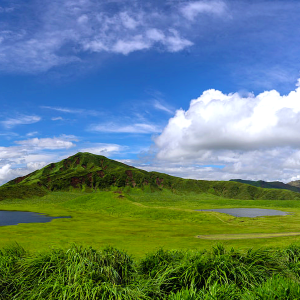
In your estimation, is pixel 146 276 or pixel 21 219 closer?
pixel 146 276

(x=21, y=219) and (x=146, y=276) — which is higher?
(x=146, y=276)

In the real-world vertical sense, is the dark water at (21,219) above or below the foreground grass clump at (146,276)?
below

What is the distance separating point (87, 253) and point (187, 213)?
124 metres

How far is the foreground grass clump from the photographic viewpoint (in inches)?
572

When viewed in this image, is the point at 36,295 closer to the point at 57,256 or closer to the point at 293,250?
the point at 57,256

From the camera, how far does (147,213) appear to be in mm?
143750

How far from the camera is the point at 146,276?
19.8m

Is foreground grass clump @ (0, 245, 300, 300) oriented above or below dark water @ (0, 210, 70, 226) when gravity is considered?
above

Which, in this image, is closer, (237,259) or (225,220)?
(237,259)

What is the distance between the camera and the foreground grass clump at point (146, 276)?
14539 millimetres

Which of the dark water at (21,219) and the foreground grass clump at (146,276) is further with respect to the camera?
the dark water at (21,219)

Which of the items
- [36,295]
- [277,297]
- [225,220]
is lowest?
[225,220]

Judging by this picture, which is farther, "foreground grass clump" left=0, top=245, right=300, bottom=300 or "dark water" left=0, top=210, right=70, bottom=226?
"dark water" left=0, top=210, right=70, bottom=226

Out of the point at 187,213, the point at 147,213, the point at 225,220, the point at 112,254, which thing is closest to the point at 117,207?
the point at 147,213
